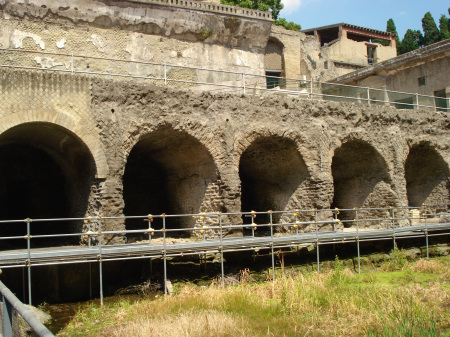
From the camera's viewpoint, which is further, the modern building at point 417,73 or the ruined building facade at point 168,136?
the modern building at point 417,73

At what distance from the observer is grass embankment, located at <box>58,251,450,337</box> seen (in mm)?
7363

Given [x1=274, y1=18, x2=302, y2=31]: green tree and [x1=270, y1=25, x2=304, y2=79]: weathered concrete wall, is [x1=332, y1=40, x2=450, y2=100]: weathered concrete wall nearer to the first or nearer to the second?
[x1=270, y1=25, x2=304, y2=79]: weathered concrete wall

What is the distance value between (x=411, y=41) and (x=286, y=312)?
136ft

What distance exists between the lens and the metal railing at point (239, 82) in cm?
1625

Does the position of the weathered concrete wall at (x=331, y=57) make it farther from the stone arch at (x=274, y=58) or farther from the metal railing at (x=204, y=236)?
the metal railing at (x=204, y=236)

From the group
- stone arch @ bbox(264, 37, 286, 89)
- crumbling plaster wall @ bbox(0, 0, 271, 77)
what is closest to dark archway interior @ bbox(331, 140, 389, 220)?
crumbling plaster wall @ bbox(0, 0, 271, 77)

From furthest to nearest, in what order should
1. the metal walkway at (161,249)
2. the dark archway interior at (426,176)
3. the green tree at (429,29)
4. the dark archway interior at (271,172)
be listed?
the green tree at (429,29), the dark archway interior at (426,176), the dark archway interior at (271,172), the metal walkway at (161,249)

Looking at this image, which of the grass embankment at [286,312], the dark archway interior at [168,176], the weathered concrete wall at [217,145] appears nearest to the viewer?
the grass embankment at [286,312]

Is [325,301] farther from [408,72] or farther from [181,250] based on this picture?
[408,72]

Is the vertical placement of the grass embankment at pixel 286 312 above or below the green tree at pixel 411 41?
below

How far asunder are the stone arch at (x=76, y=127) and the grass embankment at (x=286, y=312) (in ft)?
12.2

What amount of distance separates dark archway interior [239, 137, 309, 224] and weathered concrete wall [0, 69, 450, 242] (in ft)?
0.14

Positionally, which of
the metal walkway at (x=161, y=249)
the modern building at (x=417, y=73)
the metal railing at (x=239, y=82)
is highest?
the modern building at (x=417, y=73)

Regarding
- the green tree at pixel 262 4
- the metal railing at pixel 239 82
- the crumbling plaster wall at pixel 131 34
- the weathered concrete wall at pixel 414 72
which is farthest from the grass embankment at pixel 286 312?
the green tree at pixel 262 4
